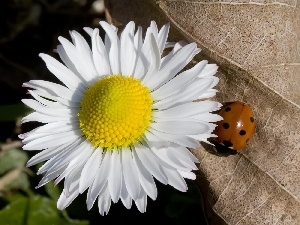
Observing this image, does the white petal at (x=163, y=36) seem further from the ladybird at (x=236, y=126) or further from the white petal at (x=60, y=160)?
the white petal at (x=60, y=160)

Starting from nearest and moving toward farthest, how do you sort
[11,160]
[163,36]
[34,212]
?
1. [163,36]
2. [34,212]
3. [11,160]

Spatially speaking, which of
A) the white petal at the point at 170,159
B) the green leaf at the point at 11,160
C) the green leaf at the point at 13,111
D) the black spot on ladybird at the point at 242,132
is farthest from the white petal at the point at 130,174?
the green leaf at the point at 11,160

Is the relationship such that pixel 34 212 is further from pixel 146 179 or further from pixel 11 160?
pixel 146 179

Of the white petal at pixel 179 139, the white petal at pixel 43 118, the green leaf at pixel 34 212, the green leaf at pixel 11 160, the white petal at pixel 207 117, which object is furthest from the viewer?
the green leaf at pixel 11 160

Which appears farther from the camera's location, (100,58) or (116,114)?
(100,58)

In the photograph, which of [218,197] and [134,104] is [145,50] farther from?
[218,197]

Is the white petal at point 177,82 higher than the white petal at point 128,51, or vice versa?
the white petal at point 128,51

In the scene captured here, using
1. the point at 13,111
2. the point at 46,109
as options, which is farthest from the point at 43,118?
the point at 13,111

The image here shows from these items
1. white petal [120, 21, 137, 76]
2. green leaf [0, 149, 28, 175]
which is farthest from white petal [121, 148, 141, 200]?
green leaf [0, 149, 28, 175]
